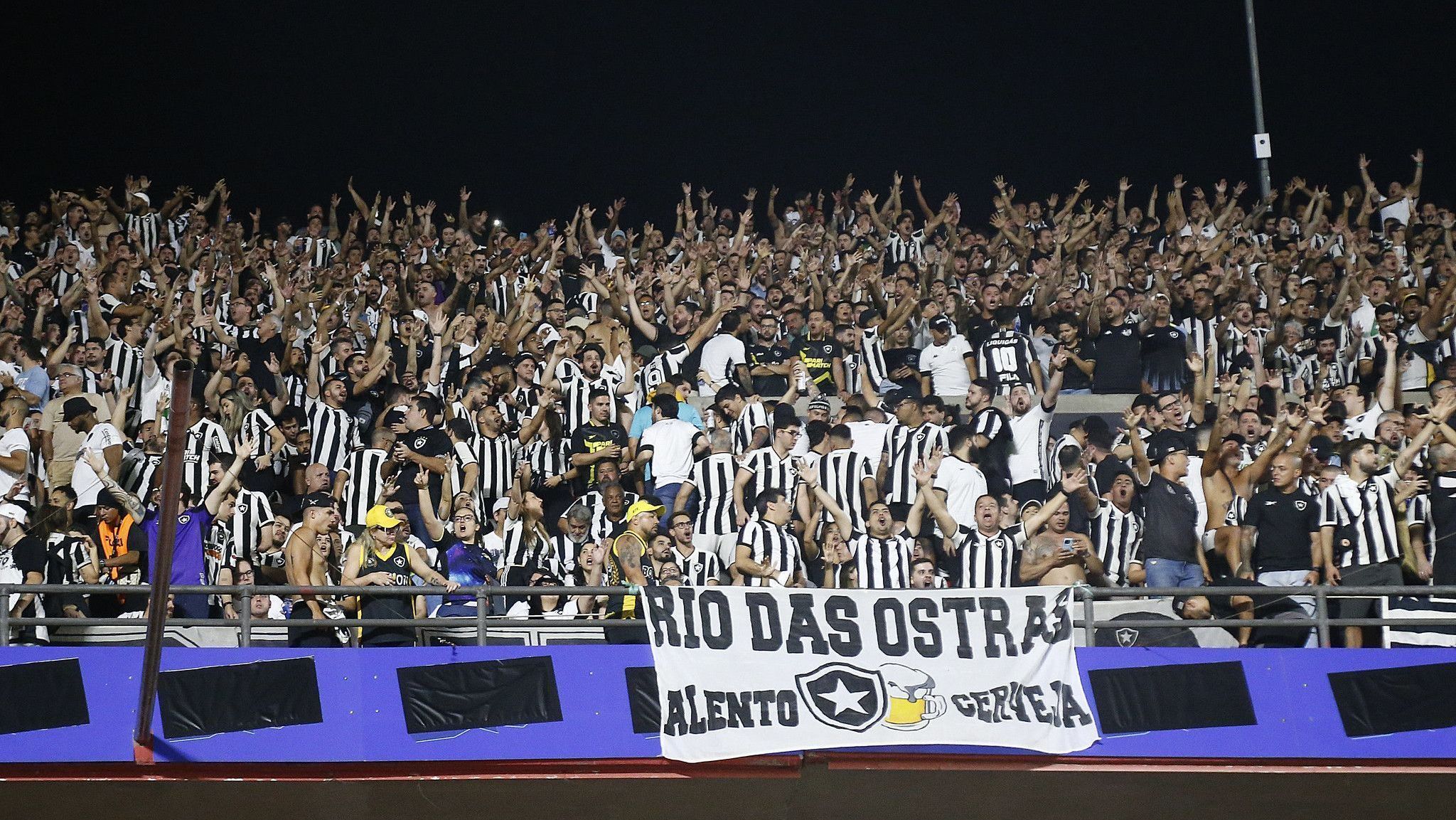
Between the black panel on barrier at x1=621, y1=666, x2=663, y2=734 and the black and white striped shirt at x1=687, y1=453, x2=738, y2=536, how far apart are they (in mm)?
1328

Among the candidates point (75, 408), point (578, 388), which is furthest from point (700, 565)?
point (75, 408)

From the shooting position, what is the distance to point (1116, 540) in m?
8.54

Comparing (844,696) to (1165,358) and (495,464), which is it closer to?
(495,464)

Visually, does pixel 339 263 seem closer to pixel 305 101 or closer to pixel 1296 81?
pixel 305 101

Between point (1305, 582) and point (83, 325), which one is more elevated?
point (83, 325)

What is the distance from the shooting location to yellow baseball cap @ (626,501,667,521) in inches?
339

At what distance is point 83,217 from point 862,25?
9.21 meters

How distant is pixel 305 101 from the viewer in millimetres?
17078

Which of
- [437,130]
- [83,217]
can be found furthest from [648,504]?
[437,130]

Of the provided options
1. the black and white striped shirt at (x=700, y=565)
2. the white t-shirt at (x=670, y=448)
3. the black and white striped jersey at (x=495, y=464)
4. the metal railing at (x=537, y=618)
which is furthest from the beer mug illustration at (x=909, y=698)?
the black and white striped jersey at (x=495, y=464)

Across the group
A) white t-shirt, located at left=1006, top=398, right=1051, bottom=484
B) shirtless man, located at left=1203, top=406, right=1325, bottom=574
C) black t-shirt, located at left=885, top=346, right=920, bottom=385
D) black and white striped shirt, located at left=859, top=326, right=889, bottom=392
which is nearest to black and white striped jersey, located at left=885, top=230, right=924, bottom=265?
black and white striped shirt, located at left=859, top=326, right=889, bottom=392

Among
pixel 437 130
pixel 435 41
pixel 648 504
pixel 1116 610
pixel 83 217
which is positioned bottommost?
pixel 1116 610

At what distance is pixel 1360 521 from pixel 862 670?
2.93 m

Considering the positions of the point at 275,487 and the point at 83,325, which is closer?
the point at 275,487
